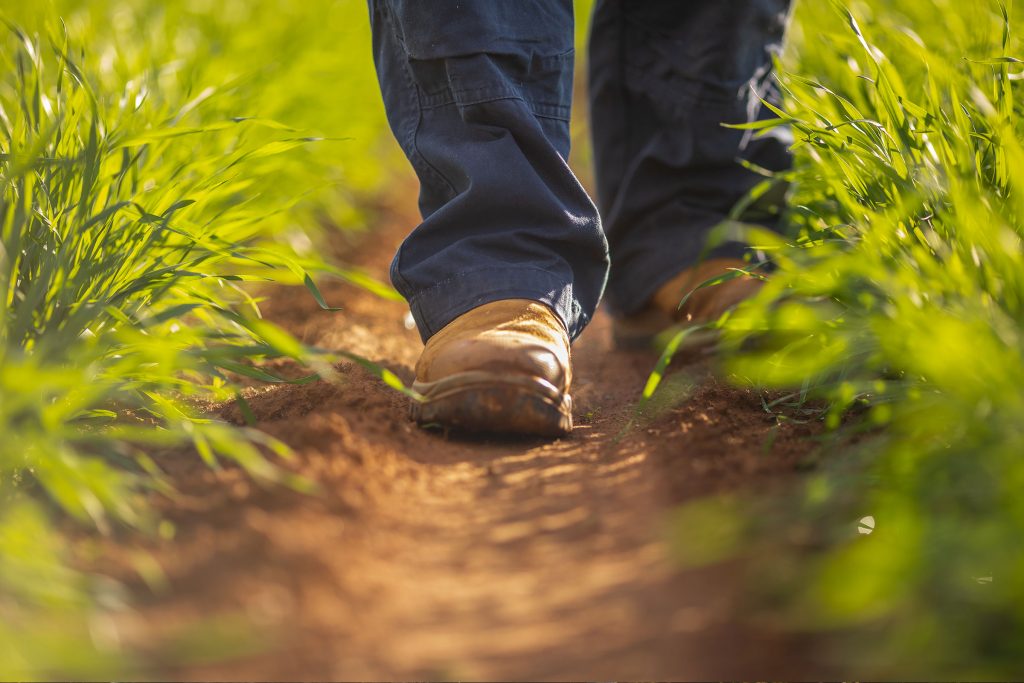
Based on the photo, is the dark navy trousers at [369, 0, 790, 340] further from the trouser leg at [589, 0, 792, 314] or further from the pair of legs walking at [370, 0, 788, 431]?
the trouser leg at [589, 0, 792, 314]

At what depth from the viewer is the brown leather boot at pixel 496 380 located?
1.34 meters

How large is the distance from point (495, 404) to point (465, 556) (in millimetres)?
362

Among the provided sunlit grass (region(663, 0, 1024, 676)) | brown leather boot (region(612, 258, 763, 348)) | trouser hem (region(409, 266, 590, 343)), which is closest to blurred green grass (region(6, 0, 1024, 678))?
sunlit grass (region(663, 0, 1024, 676))

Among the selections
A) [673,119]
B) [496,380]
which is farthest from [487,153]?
[673,119]

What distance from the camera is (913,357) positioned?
1021 mm

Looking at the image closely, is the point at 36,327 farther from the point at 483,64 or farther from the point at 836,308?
the point at 836,308

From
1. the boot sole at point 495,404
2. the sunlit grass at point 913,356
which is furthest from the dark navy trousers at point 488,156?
the sunlit grass at point 913,356

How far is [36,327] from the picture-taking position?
1.22m

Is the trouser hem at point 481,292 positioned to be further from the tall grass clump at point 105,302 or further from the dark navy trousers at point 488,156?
the tall grass clump at point 105,302

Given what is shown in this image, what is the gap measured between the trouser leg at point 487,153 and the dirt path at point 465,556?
260mm

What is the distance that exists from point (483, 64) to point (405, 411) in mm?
572

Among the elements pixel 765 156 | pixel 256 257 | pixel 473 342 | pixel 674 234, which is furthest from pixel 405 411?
pixel 765 156

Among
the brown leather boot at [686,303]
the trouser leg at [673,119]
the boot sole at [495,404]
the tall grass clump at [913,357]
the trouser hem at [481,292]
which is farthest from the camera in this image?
the trouser leg at [673,119]

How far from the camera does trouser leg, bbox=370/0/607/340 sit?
149 centimetres
